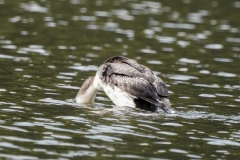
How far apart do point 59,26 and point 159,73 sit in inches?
280

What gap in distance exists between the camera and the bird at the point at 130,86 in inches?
572

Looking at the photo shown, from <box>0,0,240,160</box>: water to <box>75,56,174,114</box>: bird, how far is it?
0.31 m

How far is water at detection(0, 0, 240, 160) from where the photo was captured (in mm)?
11820

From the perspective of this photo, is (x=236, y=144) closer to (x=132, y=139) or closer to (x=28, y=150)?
(x=132, y=139)

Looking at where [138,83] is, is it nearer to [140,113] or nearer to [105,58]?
[140,113]

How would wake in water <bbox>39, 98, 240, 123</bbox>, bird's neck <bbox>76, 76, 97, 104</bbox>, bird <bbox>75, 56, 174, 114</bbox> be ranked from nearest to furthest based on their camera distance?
1. wake in water <bbox>39, 98, 240, 123</bbox>
2. bird <bbox>75, 56, 174, 114</bbox>
3. bird's neck <bbox>76, 76, 97, 104</bbox>

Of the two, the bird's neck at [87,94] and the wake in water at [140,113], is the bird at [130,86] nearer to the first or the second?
the bird's neck at [87,94]

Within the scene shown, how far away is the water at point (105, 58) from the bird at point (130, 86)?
31cm

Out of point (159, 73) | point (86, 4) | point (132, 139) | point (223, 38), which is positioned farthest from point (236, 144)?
point (86, 4)

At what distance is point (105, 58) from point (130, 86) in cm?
659

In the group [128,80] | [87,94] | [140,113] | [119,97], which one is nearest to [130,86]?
[128,80]

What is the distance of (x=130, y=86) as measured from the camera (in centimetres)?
1472

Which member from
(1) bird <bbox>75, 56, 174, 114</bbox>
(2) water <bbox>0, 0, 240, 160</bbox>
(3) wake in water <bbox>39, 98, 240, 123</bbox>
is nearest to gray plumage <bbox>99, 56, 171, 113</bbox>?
(1) bird <bbox>75, 56, 174, 114</bbox>

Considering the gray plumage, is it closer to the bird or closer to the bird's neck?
the bird
